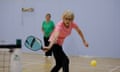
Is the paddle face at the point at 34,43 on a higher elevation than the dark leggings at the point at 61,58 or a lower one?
higher

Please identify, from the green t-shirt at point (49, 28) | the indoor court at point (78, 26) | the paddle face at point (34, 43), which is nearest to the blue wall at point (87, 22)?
the indoor court at point (78, 26)

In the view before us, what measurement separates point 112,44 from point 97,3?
5.99 feet

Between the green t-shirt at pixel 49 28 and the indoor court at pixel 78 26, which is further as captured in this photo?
the indoor court at pixel 78 26

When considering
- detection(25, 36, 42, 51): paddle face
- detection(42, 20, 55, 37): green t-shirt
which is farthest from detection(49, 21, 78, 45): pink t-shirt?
detection(42, 20, 55, 37): green t-shirt

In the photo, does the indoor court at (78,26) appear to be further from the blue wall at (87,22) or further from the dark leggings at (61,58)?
the dark leggings at (61,58)

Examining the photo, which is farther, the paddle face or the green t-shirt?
the green t-shirt

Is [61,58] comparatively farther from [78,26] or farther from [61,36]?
[78,26]

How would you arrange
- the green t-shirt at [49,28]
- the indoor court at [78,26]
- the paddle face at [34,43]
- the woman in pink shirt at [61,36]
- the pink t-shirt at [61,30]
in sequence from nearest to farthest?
the paddle face at [34,43] < the woman in pink shirt at [61,36] < the pink t-shirt at [61,30] < the green t-shirt at [49,28] < the indoor court at [78,26]

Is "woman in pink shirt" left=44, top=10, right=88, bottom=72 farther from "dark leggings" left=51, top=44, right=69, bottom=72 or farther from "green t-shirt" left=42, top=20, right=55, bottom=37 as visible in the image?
"green t-shirt" left=42, top=20, right=55, bottom=37

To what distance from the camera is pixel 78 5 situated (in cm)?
1259

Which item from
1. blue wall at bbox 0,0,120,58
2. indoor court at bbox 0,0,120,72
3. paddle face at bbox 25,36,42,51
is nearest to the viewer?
paddle face at bbox 25,36,42,51

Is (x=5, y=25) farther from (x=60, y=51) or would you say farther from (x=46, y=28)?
(x=60, y=51)

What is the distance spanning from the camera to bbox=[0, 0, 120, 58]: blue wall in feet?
39.1

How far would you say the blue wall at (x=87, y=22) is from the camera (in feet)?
39.1
